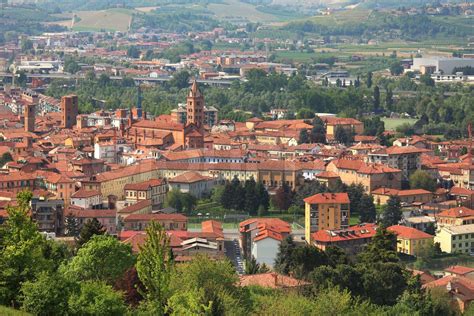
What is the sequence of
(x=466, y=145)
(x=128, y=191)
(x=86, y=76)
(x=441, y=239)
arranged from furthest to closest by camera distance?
(x=86, y=76), (x=466, y=145), (x=128, y=191), (x=441, y=239)

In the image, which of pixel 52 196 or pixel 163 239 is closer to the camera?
pixel 163 239

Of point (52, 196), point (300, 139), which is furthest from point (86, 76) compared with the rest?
point (52, 196)

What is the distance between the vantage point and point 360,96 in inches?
1647

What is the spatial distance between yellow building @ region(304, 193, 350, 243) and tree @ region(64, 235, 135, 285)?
7530 millimetres

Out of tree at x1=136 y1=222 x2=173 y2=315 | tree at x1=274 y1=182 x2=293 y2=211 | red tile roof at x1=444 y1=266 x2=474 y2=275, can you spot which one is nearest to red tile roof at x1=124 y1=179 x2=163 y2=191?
tree at x1=274 y1=182 x2=293 y2=211

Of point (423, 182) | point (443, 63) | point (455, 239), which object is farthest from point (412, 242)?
point (443, 63)

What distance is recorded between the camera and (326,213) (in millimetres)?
21875

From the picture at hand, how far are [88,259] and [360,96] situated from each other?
28.4 m

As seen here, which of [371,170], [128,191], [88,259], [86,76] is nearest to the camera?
[88,259]

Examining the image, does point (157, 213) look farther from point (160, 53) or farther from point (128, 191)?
point (160, 53)

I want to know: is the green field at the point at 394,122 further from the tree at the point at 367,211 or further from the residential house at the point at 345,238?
the residential house at the point at 345,238

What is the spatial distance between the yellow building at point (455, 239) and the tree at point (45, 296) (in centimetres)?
1117

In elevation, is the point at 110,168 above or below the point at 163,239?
below

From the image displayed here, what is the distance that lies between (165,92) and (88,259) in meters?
32.9
